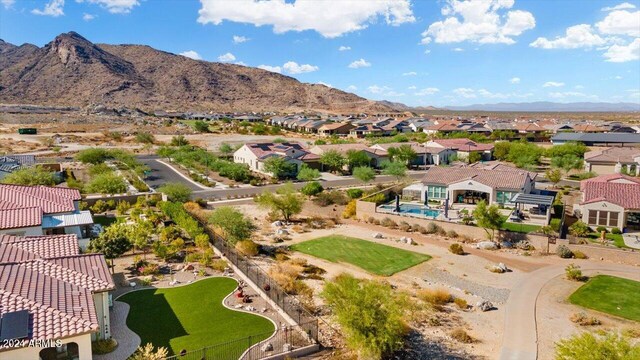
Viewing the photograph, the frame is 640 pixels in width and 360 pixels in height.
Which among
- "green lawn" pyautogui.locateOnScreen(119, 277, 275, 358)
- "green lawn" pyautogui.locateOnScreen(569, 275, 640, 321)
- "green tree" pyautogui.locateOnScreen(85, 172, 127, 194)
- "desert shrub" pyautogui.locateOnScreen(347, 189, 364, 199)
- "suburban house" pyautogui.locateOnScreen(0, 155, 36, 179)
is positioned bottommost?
"green lawn" pyautogui.locateOnScreen(569, 275, 640, 321)

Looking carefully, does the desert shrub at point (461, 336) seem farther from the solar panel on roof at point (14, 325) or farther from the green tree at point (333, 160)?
the green tree at point (333, 160)

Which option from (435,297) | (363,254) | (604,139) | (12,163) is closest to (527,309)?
(435,297)

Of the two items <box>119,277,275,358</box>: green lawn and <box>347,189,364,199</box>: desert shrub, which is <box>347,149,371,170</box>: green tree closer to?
<box>347,189,364,199</box>: desert shrub

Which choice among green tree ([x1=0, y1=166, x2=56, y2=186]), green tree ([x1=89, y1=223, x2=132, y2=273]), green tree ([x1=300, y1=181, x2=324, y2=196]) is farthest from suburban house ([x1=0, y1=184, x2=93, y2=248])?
green tree ([x1=300, y1=181, x2=324, y2=196])

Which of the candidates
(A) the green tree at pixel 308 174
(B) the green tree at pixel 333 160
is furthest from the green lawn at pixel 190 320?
(B) the green tree at pixel 333 160

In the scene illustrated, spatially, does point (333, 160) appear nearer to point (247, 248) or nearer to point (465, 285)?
point (247, 248)

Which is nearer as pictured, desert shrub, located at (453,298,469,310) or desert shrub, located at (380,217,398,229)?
desert shrub, located at (453,298,469,310)
